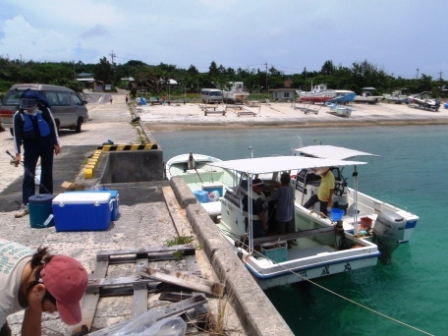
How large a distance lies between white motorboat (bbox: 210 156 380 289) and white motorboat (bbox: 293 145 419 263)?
2.38ft

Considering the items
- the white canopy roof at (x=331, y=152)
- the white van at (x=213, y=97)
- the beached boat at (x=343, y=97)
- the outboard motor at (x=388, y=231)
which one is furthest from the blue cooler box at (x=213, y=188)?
the beached boat at (x=343, y=97)

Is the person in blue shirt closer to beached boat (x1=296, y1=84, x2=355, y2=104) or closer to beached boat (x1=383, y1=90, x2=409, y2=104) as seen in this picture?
beached boat (x1=296, y1=84, x2=355, y2=104)

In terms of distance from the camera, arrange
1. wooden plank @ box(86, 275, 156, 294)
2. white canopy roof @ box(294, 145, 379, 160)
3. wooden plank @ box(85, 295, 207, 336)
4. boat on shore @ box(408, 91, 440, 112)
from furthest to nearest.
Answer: boat on shore @ box(408, 91, 440, 112) < white canopy roof @ box(294, 145, 379, 160) < wooden plank @ box(86, 275, 156, 294) < wooden plank @ box(85, 295, 207, 336)

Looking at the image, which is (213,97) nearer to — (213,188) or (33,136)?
(213,188)

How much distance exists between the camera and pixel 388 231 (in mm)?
9539

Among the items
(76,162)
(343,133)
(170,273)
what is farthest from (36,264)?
(343,133)

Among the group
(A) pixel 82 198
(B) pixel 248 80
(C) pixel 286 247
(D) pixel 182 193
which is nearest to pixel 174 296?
(A) pixel 82 198

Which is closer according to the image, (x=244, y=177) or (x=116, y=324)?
(x=116, y=324)

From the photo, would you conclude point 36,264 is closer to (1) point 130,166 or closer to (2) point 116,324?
(2) point 116,324

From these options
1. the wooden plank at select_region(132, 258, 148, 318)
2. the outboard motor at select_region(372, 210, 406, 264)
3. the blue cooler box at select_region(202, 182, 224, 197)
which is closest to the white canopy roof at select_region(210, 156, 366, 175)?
the outboard motor at select_region(372, 210, 406, 264)

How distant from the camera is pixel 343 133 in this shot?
39.6 m

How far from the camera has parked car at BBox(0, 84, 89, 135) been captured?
662 inches

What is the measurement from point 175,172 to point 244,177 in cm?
705

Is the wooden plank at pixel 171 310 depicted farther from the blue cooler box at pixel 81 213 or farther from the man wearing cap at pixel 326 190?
the man wearing cap at pixel 326 190
